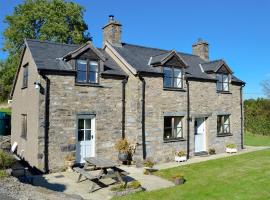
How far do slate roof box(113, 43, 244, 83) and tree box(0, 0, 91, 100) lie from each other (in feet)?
53.0

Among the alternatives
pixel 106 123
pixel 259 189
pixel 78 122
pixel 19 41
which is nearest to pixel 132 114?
pixel 106 123

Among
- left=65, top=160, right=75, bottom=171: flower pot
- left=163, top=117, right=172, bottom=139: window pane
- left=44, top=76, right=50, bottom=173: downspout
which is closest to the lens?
left=44, top=76, right=50, bottom=173: downspout

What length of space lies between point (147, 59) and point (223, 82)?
635cm

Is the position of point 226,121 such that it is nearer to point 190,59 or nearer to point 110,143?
point 190,59

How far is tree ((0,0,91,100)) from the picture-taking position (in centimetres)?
3494

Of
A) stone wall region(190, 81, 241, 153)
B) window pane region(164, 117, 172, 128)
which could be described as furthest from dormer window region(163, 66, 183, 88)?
window pane region(164, 117, 172, 128)

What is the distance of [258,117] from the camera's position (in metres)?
33.4

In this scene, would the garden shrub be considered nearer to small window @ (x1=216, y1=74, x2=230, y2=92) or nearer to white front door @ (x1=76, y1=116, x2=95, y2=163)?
white front door @ (x1=76, y1=116, x2=95, y2=163)

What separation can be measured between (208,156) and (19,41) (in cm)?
2619

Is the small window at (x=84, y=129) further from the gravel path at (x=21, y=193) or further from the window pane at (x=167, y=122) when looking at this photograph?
the gravel path at (x=21, y=193)

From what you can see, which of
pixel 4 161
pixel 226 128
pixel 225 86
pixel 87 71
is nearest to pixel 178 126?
pixel 226 128

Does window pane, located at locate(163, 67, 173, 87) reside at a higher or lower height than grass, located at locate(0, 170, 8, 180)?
higher

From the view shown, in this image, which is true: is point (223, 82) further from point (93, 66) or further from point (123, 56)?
point (93, 66)

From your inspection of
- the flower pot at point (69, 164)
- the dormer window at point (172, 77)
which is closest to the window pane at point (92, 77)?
the flower pot at point (69, 164)
